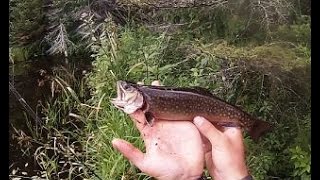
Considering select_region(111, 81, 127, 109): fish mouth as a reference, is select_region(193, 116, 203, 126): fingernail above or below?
below

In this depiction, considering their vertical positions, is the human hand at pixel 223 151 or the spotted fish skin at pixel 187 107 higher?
the spotted fish skin at pixel 187 107

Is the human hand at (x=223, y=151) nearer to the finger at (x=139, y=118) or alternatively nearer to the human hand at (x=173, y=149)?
the human hand at (x=173, y=149)

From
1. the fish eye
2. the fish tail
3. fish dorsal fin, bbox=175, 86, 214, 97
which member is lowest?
the fish tail

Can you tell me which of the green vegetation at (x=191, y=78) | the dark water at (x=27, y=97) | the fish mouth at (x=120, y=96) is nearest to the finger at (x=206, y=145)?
the green vegetation at (x=191, y=78)

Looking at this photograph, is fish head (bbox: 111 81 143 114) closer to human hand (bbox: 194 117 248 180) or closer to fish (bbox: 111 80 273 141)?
fish (bbox: 111 80 273 141)

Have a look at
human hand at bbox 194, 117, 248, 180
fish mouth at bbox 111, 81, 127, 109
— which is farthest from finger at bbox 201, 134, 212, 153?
fish mouth at bbox 111, 81, 127, 109
